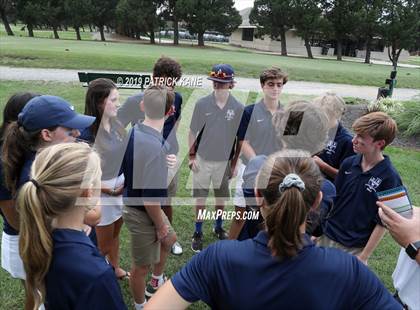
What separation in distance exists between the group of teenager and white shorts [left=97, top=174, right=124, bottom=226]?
1cm

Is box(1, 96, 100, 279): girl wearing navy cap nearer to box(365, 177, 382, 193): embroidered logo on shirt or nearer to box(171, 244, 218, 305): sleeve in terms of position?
box(171, 244, 218, 305): sleeve

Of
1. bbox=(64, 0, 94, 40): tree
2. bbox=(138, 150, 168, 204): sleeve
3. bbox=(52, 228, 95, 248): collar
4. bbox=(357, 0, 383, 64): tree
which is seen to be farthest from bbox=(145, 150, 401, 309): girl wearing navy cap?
bbox=(64, 0, 94, 40): tree

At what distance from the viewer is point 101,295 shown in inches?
73.1

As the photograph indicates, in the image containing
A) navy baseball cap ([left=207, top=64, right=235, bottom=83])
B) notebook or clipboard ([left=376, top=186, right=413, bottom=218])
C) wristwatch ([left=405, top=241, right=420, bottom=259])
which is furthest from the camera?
navy baseball cap ([left=207, top=64, right=235, bottom=83])

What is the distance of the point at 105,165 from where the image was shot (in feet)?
12.3

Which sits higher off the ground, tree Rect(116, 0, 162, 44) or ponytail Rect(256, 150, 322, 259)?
tree Rect(116, 0, 162, 44)

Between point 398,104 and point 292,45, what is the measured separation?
175 feet

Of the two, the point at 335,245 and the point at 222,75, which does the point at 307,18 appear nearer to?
the point at 222,75

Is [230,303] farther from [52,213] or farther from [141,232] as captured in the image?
[141,232]

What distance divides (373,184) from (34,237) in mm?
2596

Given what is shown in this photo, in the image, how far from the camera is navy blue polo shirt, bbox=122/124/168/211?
10.2 feet

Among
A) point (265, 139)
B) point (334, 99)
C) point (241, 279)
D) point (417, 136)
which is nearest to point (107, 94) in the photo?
point (265, 139)

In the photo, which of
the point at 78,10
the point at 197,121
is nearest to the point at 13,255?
the point at 197,121

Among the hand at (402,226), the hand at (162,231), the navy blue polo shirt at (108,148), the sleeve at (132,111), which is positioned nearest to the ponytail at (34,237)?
the hand at (162,231)
